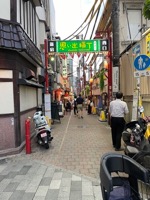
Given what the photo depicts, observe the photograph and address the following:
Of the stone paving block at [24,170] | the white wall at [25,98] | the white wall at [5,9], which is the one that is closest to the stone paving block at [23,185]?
the stone paving block at [24,170]

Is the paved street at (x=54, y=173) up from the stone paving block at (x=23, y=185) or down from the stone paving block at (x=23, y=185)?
up

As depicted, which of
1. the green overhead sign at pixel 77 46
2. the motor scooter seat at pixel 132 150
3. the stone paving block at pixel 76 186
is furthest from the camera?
the green overhead sign at pixel 77 46

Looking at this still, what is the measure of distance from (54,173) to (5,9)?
5.28 m

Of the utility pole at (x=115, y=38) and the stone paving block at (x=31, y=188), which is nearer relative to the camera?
the stone paving block at (x=31, y=188)

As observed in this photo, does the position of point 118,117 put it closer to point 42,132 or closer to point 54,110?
point 42,132

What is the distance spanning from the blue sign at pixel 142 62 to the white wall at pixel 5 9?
432cm

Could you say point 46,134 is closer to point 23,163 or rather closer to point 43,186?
point 23,163

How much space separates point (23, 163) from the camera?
6.88 m

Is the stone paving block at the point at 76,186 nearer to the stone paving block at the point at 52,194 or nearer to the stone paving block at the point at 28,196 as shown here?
the stone paving block at the point at 52,194

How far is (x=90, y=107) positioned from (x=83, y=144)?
55.7 ft

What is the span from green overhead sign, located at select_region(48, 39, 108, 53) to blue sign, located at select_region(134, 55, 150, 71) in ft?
20.9

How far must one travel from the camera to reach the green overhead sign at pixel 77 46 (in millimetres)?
13203

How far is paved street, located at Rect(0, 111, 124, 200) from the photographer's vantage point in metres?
4.73

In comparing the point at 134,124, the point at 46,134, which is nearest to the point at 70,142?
the point at 46,134
